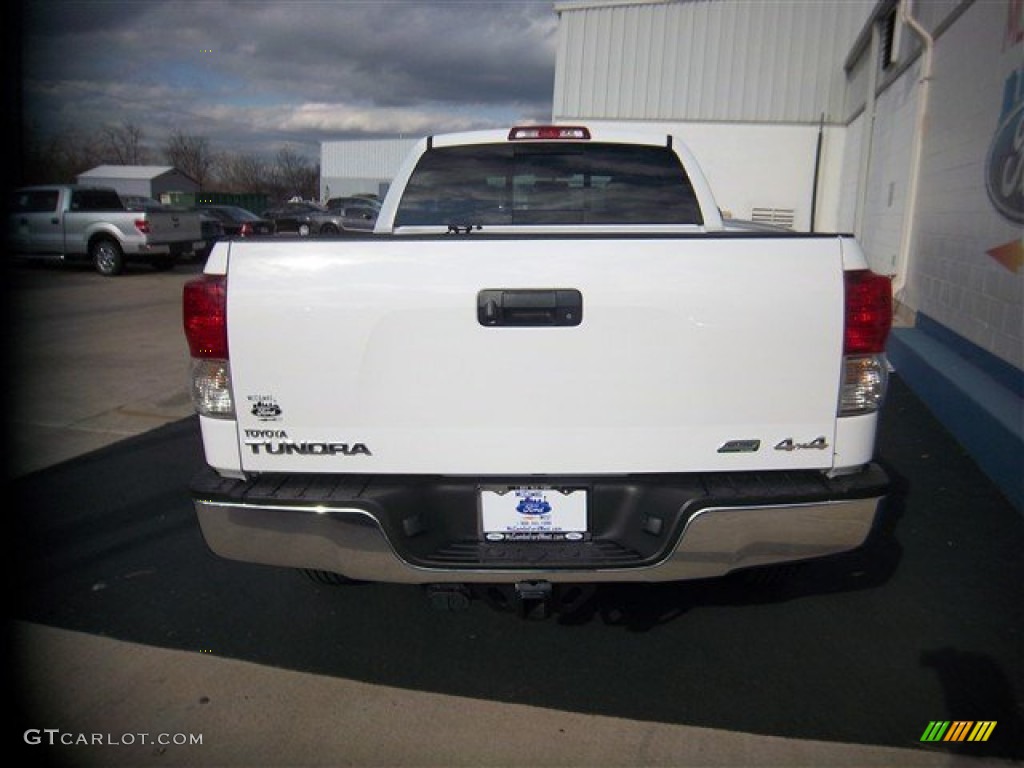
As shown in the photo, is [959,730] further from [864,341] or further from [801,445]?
[864,341]

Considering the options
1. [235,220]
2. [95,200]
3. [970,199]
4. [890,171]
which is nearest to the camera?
[970,199]

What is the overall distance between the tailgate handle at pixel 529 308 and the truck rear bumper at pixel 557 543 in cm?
52

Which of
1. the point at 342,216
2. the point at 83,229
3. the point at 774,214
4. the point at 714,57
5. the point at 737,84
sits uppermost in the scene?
the point at 714,57

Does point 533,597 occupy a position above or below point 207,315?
below

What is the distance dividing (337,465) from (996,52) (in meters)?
6.44

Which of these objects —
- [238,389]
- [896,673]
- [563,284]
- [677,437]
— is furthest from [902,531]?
[238,389]

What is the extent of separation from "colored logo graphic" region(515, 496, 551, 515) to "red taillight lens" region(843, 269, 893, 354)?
1077 millimetres

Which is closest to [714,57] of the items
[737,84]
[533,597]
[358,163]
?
[737,84]

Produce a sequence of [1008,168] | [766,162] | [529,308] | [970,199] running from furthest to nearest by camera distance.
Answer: [766,162] → [970,199] → [1008,168] → [529,308]

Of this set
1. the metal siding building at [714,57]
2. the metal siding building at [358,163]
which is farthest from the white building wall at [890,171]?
the metal siding building at [358,163]

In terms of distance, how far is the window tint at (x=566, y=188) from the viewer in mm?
4250

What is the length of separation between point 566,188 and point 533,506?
2256mm

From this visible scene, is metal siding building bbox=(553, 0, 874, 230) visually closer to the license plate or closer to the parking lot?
the parking lot

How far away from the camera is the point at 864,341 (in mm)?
2537
